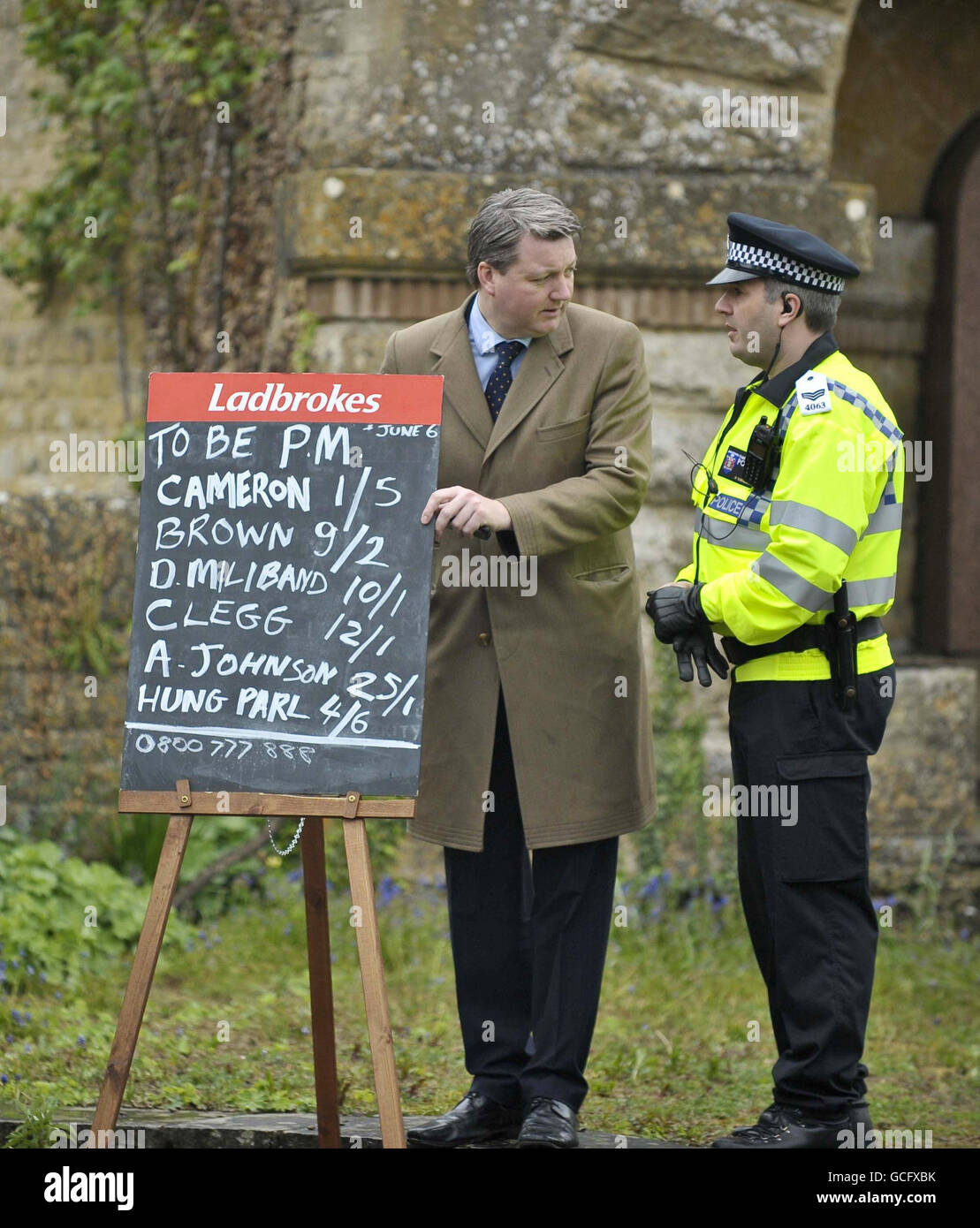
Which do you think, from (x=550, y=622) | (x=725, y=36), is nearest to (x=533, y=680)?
(x=550, y=622)

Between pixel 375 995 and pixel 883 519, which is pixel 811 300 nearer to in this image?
pixel 883 519

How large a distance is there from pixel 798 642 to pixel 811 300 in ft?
2.55

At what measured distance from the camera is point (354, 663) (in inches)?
137

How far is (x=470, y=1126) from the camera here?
3.80 meters

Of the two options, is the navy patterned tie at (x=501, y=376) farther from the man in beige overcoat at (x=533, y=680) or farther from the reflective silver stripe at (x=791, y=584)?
the reflective silver stripe at (x=791, y=584)

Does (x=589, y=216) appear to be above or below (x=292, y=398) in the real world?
above

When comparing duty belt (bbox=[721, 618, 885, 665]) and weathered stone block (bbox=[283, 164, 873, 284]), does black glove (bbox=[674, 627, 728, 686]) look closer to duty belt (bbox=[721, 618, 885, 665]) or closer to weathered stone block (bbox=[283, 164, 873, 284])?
duty belt (bbox=[721, 618, 885, 665])

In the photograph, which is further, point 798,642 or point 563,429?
point 563,429

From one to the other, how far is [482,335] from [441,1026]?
2.22 meters

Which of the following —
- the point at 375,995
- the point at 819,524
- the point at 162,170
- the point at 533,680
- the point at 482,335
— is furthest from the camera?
the point at 162,170

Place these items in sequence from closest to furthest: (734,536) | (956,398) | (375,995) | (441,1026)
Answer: (375,995), (734,536), (441,1026), (956,398)

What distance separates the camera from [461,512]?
349cm

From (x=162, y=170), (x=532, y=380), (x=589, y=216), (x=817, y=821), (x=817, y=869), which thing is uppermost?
(x=162, y=170)
